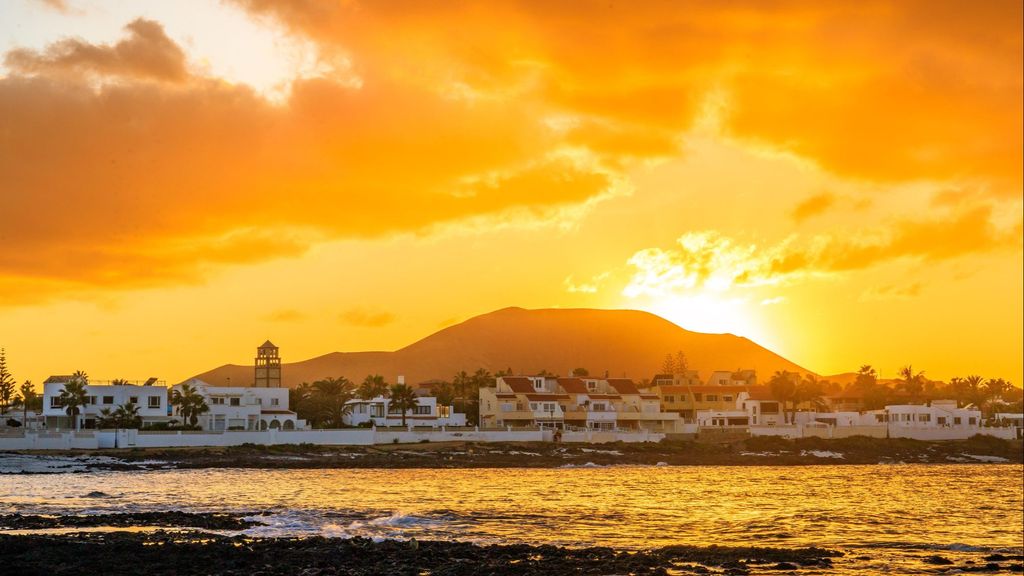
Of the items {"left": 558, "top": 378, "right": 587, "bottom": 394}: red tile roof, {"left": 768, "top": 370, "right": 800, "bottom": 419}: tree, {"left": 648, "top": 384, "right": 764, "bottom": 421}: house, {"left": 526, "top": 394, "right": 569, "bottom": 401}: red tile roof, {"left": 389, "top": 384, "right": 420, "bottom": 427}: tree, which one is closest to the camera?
{"left": 389, "top": 384, "right": 420, "bottom": 427}: tree

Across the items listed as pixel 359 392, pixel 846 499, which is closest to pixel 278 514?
pixel 846 499

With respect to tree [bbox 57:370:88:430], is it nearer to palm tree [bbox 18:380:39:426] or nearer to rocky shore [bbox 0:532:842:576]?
palm tree [bbox 18:380:39:426]

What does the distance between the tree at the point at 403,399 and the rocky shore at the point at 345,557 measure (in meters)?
73.8

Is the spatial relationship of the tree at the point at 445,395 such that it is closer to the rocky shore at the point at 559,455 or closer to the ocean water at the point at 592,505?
the rocky shore at the point at 559,455

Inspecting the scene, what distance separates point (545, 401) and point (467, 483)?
161 feet

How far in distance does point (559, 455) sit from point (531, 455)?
283cm

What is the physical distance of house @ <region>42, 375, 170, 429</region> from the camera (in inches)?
3866

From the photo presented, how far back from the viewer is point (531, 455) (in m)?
94.2

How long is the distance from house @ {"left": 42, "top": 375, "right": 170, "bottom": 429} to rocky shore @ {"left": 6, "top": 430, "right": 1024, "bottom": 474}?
18.3 m

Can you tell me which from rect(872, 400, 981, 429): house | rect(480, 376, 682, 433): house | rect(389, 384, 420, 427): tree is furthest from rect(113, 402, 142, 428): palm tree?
rect(872, 400, 981, 429): house

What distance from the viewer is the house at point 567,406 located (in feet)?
372

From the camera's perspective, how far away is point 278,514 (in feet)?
144

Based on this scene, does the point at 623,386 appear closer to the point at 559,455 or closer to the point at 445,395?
the point at 445,395

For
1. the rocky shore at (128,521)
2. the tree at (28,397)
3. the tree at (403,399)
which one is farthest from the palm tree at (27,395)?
the rocky shore at (128,521)
